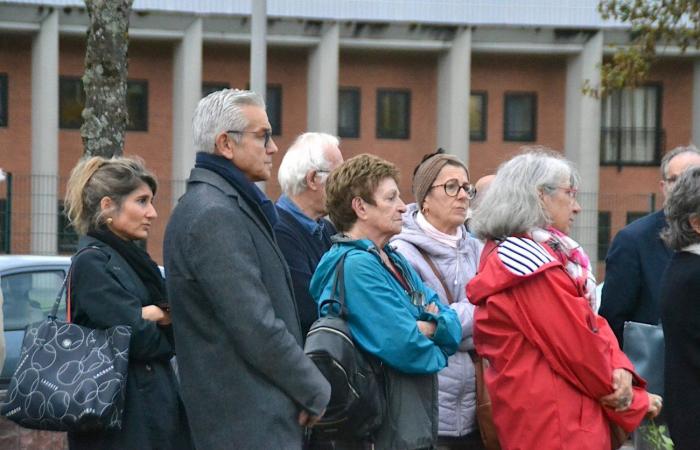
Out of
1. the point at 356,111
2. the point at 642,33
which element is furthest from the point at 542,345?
the point at 356,111

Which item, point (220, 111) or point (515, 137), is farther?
point (515, 137)

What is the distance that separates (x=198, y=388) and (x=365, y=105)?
30.5 meters

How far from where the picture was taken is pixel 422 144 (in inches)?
1385

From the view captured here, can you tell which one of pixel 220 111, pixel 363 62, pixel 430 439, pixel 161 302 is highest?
pixel 363 62

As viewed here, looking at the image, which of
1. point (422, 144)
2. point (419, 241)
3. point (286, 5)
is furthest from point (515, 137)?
point (419, 241)

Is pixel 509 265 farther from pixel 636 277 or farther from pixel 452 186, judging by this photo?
pixel 636 277

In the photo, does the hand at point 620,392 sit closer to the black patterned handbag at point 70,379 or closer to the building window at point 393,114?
the black patterned handbag at point 70,379

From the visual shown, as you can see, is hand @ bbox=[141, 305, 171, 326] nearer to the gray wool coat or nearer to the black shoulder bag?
the black shoulder bag

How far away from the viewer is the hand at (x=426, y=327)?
528 centimetres

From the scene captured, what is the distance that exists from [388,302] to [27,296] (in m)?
6.89

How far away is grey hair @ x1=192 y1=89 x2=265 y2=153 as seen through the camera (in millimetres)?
4809

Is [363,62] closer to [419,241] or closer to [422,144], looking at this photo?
[422,144]

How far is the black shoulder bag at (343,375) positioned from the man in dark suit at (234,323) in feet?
1.07

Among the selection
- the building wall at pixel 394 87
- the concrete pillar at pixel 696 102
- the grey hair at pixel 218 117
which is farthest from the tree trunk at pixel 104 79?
the concrete pillar at pixel 696 102
